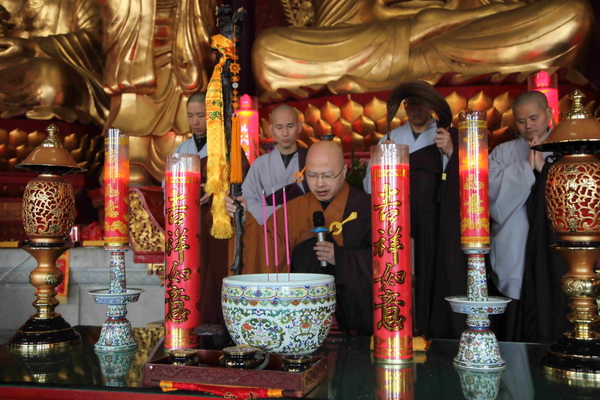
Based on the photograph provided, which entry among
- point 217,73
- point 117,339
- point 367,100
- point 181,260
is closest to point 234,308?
point 181,260

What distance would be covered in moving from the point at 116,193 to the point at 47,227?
7.5 inches

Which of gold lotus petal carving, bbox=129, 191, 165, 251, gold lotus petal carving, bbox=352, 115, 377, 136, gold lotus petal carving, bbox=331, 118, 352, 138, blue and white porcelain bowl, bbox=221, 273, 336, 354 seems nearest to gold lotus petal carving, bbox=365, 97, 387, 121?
gold lotus petal carving, bbox=352, 115, 377, 136

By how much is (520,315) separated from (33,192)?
5.78ft

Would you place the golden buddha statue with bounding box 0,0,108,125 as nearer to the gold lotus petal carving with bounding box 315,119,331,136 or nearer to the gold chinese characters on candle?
the gold lotus petal carving with bounding box 315,119,331,136

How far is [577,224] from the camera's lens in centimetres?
113

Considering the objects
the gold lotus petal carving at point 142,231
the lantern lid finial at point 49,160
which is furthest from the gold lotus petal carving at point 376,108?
the lantern lid finial at point 49,160

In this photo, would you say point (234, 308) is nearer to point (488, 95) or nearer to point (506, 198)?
point (506, 198)

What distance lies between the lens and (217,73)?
4.64 feet

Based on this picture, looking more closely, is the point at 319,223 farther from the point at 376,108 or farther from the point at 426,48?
the point at 426,48

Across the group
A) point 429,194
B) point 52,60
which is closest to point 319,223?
point 429,194

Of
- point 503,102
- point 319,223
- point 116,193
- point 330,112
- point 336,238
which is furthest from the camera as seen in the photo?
point 330,112

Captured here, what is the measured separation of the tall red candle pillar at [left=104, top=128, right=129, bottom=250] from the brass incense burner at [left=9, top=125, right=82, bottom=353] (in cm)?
13

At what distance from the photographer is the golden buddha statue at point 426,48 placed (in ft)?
11.4

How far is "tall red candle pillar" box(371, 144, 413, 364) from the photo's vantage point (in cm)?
116
